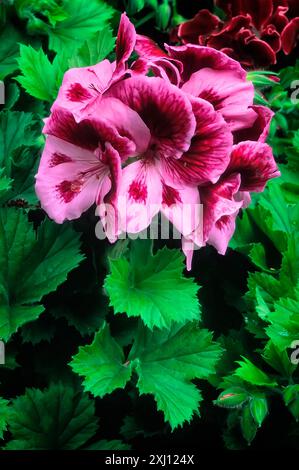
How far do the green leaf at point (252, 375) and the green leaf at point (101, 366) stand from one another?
141 mm

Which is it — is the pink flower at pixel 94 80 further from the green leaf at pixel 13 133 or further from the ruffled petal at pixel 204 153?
the green leaf at pixel 13 133

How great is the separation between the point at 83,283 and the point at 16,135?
24 cm

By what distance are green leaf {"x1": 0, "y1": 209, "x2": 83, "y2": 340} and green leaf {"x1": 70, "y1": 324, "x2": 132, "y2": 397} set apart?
0.29ft

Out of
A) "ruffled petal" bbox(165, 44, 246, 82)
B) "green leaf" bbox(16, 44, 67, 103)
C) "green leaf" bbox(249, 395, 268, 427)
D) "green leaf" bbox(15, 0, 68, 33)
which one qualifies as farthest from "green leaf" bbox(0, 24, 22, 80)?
"green leaf" bbox(249, 395, 268, 427)

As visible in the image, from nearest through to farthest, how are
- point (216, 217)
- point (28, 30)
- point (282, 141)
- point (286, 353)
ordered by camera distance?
point (216, 217), point (286, 353), point (28, 30), point (282, 141)

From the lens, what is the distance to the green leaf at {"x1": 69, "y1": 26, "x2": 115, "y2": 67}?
97 centimetres

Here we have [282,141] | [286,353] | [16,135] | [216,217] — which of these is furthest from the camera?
[282,141]

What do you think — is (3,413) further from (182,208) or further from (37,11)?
(37,11)

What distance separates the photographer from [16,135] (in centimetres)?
102

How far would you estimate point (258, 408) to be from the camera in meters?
0.87

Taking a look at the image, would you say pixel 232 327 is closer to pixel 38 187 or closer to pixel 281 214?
pixel 281 214
